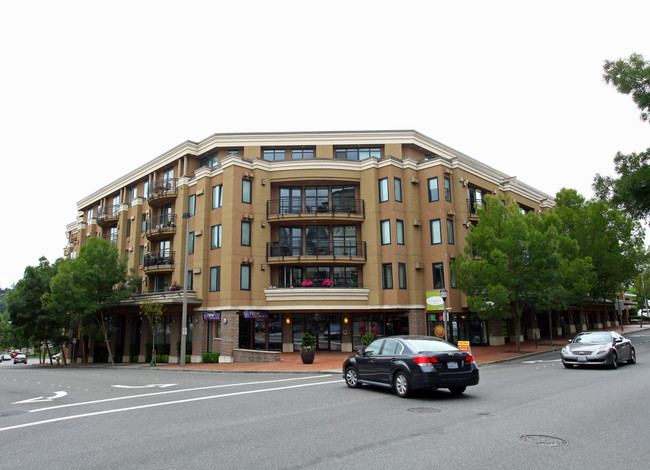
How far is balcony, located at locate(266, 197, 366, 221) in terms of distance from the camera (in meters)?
30.7

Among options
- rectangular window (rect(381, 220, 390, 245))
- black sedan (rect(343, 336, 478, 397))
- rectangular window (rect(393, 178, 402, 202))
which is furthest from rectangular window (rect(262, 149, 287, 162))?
black sedan (rect(343, 336, 478, 397))

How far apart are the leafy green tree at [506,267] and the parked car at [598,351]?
6.29 m

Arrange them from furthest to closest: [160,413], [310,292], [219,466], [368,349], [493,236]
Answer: [310,292], [493,236], [368,349], [160,413], [219,466]

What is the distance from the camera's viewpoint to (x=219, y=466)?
5.88 m

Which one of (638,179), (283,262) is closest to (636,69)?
(638,179)

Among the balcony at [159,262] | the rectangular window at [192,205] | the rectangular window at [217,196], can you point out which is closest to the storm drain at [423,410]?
the rectangular window at [217,196]

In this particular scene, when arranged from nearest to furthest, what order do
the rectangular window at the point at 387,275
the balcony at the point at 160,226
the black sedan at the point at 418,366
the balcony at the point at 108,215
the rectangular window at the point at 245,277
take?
the black sedan at the point at 418,366 < the rectangular window at the point at 245,277 < the rectangular window at the point at 387,275 < the balcony at the point at 160,226 < the balcony at the point at 108,215

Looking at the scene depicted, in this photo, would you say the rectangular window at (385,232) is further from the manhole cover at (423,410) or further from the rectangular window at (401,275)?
the manhole cover at (423,410)

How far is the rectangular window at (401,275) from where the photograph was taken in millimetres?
30072

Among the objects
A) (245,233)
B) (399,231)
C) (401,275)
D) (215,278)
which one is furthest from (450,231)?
(215,278)

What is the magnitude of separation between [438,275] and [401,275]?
250 cm

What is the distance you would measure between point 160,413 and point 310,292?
774 inches

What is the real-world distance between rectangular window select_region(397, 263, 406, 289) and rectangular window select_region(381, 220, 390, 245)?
1.73 meters

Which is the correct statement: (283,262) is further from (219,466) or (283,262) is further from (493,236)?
(219,466)
